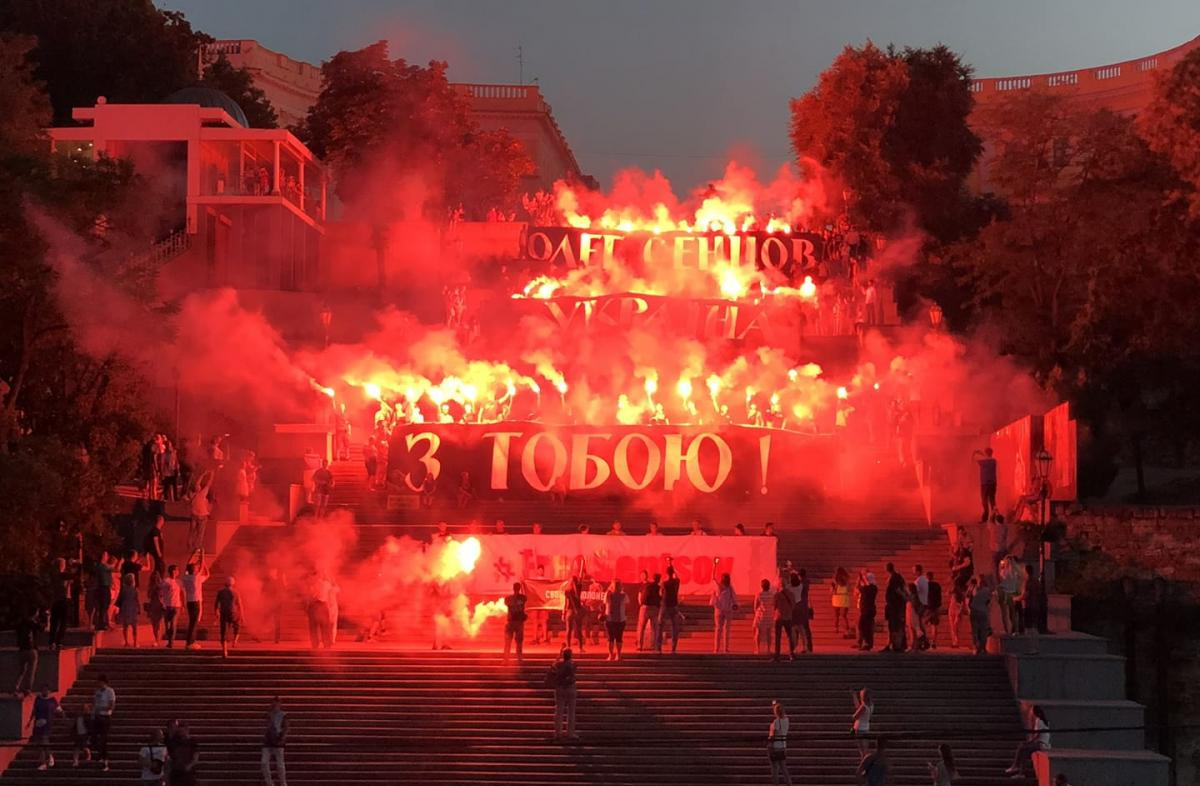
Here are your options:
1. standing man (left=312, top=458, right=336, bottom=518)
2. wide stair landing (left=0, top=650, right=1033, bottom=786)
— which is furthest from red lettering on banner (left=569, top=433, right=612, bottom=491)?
wide stair landing (left=0, top=650, right=1033, bottom=786)

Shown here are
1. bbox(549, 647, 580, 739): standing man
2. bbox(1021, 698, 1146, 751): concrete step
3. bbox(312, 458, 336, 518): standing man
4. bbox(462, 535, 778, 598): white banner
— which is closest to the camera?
bbox(549, 647, 580, 739): standing man

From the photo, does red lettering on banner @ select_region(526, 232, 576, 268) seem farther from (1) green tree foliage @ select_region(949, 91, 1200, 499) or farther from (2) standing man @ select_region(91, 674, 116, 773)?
(2) standing man @ select_region(91, 674, 116, 773)

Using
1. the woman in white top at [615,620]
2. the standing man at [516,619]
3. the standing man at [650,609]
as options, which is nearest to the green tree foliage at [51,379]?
the standing man at [516,619]

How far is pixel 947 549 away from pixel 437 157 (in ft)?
102

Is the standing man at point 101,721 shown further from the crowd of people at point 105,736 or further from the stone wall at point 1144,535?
the stone wall at point 1144,535

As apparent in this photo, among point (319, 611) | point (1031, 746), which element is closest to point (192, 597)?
point (319, 611)

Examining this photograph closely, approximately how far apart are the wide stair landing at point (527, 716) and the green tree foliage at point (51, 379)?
2.59 metres

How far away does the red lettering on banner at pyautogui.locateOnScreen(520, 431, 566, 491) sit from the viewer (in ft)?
128

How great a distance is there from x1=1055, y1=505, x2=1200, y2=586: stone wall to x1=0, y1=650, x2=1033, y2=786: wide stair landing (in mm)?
7895

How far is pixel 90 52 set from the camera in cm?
6272

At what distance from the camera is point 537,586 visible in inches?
1249

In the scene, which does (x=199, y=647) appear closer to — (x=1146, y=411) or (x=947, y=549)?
(x=947, y=549)

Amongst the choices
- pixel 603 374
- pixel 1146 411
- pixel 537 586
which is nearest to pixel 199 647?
pixel 537 586

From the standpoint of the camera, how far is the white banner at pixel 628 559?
3219 centimetres
